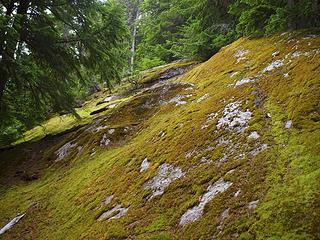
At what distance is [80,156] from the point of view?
1177 cm

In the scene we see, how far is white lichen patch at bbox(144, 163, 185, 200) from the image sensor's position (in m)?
7.02

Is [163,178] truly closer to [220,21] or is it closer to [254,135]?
[254,135]

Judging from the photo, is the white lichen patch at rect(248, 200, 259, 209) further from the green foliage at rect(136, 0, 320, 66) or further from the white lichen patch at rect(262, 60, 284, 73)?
the green foliage at rect(136, 0, 320, 66)

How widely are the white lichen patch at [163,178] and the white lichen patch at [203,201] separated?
107 centimetres

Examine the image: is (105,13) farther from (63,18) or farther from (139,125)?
(139,125)

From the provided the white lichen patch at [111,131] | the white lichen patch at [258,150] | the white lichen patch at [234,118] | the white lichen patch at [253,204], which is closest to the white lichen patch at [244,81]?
the white lichen patch at [234,118]

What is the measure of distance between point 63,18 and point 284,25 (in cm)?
900

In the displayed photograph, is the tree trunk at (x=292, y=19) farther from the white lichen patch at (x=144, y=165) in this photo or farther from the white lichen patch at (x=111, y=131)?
the white lichen patch at (x=111, y=131)

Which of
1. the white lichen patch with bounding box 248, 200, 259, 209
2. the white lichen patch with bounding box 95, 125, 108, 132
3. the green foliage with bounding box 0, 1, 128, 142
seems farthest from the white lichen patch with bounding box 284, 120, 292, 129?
the green foliage with bounding box 0, 1, 128, 142

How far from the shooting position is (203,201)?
19.4ft

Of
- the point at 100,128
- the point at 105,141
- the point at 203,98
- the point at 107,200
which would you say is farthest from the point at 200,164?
the point at 100,128

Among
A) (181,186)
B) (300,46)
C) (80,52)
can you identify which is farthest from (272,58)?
(80,52)

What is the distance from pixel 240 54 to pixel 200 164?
6.65 meters

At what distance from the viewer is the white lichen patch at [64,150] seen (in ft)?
41.5
